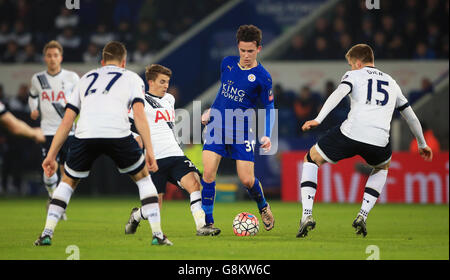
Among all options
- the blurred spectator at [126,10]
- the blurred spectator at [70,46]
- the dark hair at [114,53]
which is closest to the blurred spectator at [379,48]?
the blurred spectator at [126,10]

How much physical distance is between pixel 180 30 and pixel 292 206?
870 centimetres

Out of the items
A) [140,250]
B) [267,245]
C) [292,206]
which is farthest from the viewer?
[292,206]

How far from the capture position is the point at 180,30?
22594 millimetres

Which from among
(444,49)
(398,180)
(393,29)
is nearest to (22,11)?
(393,29)

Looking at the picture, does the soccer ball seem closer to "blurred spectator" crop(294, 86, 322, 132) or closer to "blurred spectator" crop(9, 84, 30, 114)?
"blurred spectator" crop(294, 86, 322, 132)

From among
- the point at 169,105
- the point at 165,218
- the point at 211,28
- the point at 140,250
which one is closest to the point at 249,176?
the point at 169,105

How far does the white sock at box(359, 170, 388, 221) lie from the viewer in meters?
9.34

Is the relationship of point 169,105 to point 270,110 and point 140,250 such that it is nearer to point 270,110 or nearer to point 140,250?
point 270,110

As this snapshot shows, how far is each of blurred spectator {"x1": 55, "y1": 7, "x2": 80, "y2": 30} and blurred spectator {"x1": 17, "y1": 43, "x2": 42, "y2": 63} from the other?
1010mm

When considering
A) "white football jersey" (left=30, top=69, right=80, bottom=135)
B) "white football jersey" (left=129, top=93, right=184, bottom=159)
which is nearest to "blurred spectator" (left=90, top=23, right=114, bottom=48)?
"white football jersey" (left=30, top=69, right=80, bottom=135)

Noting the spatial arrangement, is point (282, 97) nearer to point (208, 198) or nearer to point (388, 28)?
point (388, 28)

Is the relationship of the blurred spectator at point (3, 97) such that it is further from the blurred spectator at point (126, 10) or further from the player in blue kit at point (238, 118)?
the player in blue kit at point (238, 118)

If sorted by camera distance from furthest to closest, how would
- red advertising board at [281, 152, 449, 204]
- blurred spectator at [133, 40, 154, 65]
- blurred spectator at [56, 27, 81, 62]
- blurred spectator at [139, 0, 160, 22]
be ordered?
blurred spectator at [139, 0, 160, 22], blurred spectator at [133, 40, 154, 65], blurred spectator at [56, 27, 81, 62], red advertising board at [281, 152, 449, 204]

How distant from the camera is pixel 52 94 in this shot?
12516 mm
